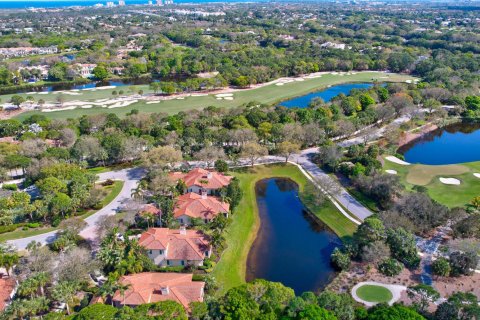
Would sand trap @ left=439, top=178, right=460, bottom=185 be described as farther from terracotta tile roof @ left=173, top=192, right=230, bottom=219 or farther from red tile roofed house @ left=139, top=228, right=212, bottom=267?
red tile roofed house @ left=139, top=228, right=212, bottom=267

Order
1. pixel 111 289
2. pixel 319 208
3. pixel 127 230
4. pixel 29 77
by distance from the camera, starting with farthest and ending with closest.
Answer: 1. pixel 29 77
2. pixel 319 208
3. pixel 127 230
4. pixel 111 289

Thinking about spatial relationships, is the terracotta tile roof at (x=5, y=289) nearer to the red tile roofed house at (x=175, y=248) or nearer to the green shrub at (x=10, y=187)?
the red tile roofed house at (x=175, y=248)

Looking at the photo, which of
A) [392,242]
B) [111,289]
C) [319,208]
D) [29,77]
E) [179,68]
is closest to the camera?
[111,289]

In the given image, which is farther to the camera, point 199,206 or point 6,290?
point 199,206

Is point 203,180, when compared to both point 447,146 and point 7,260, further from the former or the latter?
point 447,146

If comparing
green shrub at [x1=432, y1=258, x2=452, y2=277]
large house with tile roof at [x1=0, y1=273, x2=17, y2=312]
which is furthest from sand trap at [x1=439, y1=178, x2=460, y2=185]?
large house with tile roof at [x1=0, y1=273, x2=17, y2=312]

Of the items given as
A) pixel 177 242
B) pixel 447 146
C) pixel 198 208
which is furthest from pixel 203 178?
pixel 447 146

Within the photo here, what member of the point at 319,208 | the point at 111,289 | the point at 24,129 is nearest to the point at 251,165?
the point at 319,208

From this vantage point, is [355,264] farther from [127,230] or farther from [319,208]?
[127,230]
